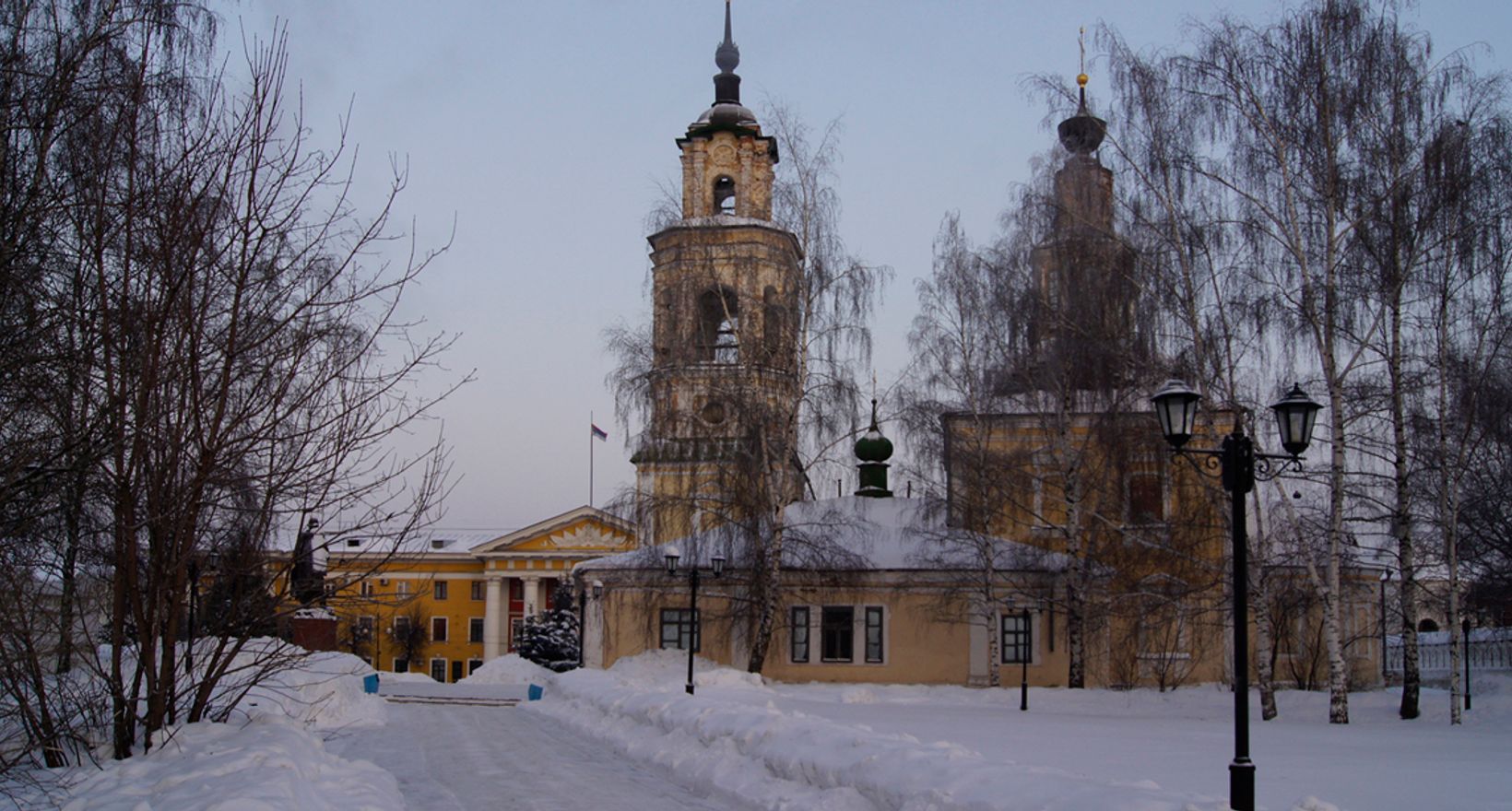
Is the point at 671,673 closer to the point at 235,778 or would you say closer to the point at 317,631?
the point at 317,631

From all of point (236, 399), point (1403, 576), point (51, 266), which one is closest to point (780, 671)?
point (1403, 576)

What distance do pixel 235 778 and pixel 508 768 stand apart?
19.1 feet

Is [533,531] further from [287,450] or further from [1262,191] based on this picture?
[287,450]

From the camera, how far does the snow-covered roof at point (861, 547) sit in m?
30.1

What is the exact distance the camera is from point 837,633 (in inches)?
1267

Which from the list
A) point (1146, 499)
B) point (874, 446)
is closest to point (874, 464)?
point (874, 446)

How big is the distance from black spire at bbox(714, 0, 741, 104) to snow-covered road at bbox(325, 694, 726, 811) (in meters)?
24.7

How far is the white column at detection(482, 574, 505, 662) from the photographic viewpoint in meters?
63.9

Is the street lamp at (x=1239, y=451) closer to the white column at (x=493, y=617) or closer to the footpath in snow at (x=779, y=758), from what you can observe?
the footpath in snow at (x=779, y=758)

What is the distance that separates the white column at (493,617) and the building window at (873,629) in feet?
116

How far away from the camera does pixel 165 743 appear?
1073 centimetres

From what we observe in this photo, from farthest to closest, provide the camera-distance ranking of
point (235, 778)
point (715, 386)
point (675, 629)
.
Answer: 1. point (675, 629)
2. point (715, 386)
3. point (235, 778)

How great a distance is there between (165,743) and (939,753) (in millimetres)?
6227

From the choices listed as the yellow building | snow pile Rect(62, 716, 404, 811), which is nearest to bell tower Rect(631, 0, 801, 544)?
snow pile Rect(62, 716, 404, 811)
